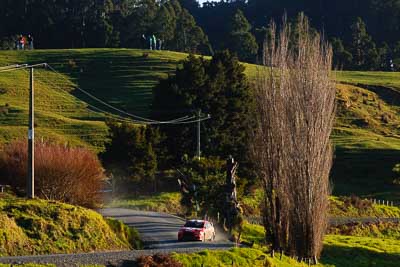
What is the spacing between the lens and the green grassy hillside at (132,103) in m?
77.4

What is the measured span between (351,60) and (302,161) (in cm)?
10571

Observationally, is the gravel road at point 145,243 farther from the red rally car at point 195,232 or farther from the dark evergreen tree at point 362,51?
the dark evergreen tree at point 362,51

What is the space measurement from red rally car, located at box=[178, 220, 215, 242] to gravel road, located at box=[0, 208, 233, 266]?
529mm

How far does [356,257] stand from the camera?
44.2m

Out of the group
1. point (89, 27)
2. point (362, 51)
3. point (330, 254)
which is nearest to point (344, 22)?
point (362, 51)

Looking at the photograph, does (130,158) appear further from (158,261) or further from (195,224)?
(158,261)

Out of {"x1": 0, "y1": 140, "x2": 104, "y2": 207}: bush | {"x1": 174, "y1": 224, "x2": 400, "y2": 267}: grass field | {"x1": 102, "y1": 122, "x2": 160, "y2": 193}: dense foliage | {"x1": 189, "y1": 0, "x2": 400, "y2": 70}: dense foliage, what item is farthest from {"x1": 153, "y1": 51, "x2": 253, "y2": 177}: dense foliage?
{"x1": 189, "y1": 0, "x2": 400, "y2": 70}: dense foliage

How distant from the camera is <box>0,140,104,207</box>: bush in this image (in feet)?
140

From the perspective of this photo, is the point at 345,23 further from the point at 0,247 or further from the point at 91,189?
the point at 0,247

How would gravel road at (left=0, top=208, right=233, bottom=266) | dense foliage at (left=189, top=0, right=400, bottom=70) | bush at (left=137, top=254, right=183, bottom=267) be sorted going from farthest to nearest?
dense foliage at (left=189, top=0, right=400, bottom=70) → bush at (left=137, top=254, right=183, bottom=267) → gravel road at (left=0, top=208, right=233, bottom=266)

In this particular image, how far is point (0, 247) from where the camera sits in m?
29.7

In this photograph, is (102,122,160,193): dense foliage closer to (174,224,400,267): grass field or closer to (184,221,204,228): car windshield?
(174,224,400,267): grass field

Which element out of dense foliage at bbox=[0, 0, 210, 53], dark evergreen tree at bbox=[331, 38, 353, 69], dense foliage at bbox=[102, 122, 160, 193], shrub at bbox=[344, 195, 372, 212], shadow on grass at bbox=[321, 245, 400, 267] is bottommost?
shrub at bbox=[344, 195, 372, 212]

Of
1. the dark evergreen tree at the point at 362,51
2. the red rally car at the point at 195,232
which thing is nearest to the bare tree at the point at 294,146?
the red rally car at the point at 195,232
